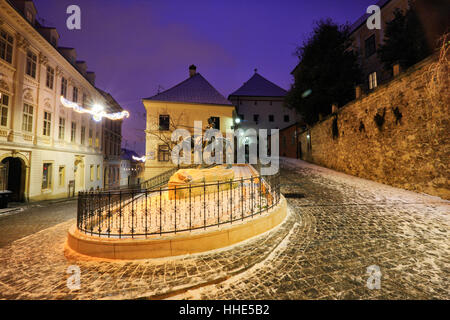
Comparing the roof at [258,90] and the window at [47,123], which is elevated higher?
the roof at [258,90]

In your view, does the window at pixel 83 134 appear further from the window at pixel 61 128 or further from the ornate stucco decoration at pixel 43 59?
the ornate stucco decoration at pixel 43 59

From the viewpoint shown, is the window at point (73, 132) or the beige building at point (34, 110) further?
the window at point (73, 132)

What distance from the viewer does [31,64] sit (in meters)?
12.7

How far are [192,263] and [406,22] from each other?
23477mm

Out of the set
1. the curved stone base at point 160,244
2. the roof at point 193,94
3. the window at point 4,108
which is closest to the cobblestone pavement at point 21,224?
the curved stone base at point 160,244

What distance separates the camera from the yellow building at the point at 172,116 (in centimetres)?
1980

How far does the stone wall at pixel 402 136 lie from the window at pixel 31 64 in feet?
74.2

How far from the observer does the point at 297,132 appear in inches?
926

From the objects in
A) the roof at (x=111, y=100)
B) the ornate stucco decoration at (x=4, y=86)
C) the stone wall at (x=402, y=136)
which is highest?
the roof at (x=111, y=100)

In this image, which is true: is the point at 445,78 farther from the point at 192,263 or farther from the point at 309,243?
the point at 192,263

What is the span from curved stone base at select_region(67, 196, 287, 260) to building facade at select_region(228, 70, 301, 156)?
2904cm

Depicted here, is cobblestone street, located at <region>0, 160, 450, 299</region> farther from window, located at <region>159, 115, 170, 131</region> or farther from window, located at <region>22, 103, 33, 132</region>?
window, located at <region>159, 115, 170, 131</region>

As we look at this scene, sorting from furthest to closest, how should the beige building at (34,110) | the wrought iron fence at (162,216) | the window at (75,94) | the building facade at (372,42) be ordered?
the building facade at (372,42)
the window at (75,94)
the beige building at (34,110)
the wrought iron fence at (162,216)

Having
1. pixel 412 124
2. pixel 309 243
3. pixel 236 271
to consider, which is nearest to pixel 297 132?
pixel 412 124
